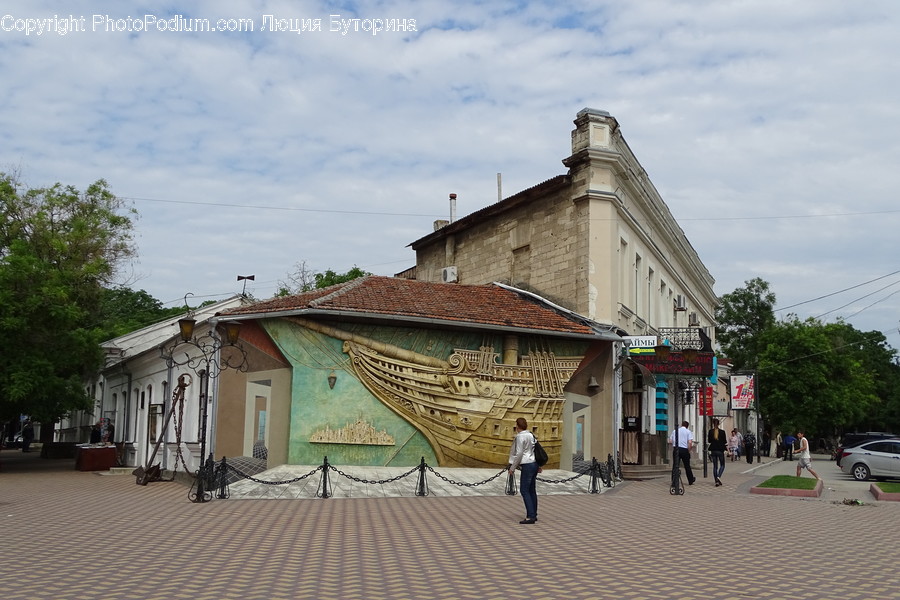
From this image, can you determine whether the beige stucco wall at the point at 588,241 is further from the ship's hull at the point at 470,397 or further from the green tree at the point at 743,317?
the green tree at the point at 743,317

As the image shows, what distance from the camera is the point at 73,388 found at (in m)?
25.4

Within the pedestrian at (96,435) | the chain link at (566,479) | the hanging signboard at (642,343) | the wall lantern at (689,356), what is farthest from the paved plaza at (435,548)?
the pedestrian at (96,435)

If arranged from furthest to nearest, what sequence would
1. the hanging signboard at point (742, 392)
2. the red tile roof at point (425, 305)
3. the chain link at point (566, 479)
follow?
1. the hanging signboard at point (742, 392)
2. the red tile roof at point (425, 305)
3. the chain link at point (566, 479)

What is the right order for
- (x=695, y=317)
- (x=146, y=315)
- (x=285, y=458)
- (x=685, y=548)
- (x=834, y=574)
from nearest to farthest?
1. (x=834, y=574)
2. (x=685, y=548)
3. (x=285, y=458)
4. (x=695, y=317)
5. (x=146, y=315)

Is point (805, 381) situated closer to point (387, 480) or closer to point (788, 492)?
point (788, 492)

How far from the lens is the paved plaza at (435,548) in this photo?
296 inches

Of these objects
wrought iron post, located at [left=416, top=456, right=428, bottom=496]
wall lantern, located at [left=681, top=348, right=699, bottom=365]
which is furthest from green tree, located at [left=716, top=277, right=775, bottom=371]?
wrought iron post, located at [left=416, top=456, right=428, bottom=496]

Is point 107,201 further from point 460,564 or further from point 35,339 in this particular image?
point 460,564

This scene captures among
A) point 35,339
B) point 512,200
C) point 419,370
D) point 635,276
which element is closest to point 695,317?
point 635,276

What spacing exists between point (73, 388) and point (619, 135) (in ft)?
60.3

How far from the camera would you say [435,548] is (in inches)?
387

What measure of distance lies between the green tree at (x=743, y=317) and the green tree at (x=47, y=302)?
4876 centimetres

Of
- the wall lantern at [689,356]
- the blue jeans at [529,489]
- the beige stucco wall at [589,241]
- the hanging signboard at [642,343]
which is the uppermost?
the beige stucco wall at [589,241]

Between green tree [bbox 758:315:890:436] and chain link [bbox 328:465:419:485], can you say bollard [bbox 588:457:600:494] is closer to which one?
chain link [bbox 328:465:419:485]
